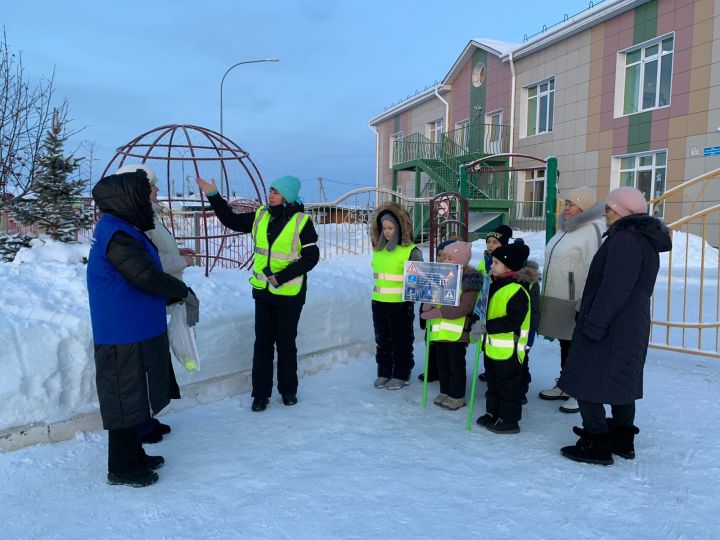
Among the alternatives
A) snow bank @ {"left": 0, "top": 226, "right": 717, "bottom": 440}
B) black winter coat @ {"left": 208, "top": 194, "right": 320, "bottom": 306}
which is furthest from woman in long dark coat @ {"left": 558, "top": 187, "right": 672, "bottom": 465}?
black winter coat @ {"left": 208, "top": 194, "right": 320, "bottom": 306}

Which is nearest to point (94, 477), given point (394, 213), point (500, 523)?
point (500, 523)

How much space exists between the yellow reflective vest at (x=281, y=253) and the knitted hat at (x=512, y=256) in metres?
1.45

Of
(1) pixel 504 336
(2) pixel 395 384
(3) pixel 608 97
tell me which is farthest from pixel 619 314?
(3) pixel 608 97

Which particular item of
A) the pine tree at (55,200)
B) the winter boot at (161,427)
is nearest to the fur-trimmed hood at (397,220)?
the winter boot at (161,427)

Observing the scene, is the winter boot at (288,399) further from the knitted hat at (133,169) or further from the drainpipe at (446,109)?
the drainpipe at (446,109)

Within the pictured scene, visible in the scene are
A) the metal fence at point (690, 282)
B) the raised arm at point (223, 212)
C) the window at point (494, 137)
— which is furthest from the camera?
the window at point (494, 137)

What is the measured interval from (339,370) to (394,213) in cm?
164

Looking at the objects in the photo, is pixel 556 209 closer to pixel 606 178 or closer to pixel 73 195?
pixel 606 178

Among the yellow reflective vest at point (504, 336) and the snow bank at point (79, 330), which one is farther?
the yellow reflective vest at point (504, 336)

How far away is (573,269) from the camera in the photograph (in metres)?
4.03

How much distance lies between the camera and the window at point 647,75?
13.8 meters

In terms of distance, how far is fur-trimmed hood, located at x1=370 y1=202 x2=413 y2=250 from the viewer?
4.49m

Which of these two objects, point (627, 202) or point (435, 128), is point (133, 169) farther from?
point (435, 128)

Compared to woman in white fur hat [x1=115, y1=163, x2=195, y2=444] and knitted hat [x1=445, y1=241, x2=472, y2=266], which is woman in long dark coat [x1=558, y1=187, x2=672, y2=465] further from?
woman in white fur hat [x1=115, y1=163, x2=195, y2=444]
